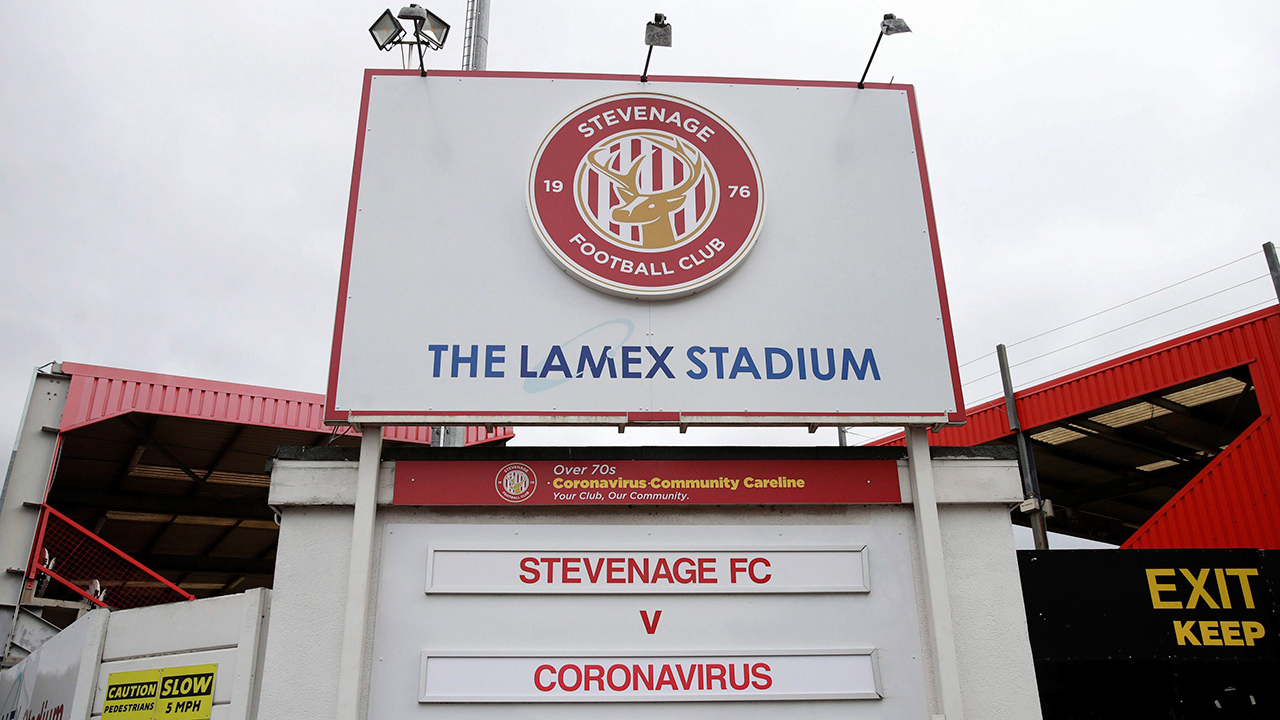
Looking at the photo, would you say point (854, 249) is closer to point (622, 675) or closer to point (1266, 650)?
point (622, 675)

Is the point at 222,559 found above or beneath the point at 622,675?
above

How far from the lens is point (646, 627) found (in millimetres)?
5426

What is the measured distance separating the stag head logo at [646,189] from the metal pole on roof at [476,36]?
10538 millimetres

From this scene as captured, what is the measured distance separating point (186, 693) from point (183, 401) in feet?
24.4

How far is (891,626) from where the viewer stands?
5.47 meters

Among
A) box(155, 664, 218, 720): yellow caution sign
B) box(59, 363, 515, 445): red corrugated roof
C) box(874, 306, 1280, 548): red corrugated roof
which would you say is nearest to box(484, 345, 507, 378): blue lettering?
box(155, 664, 218, 720): yellow caution sign

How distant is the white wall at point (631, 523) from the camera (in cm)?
527

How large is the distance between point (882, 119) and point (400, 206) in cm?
370

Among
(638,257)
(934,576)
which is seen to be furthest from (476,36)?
(934,576)

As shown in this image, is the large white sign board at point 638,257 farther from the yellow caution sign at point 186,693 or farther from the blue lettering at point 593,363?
the yellow caution sign at point 186,693

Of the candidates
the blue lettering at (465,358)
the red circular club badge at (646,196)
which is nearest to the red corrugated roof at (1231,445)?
the red circular club badge at (646,196)

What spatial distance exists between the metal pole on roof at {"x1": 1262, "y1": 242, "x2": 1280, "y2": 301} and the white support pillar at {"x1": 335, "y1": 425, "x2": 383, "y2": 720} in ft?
39.4

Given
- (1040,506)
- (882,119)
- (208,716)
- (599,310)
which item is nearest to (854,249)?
(882,119)

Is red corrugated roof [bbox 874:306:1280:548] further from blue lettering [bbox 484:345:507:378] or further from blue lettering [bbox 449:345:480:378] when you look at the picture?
blue lettering [bbox 449:345:480:378]
